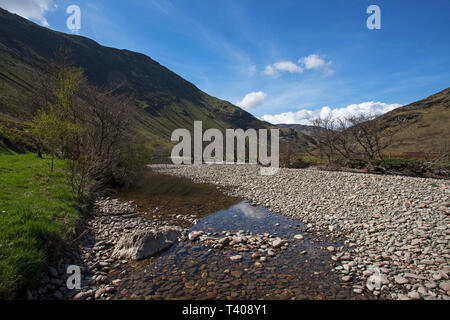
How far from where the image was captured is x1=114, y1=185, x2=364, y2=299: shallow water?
5445mm

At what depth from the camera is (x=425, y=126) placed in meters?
68.7

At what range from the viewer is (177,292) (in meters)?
5.50

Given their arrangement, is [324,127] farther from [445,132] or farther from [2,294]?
[445,132]

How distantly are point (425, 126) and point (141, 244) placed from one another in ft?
314

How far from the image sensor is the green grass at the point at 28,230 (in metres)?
4.23

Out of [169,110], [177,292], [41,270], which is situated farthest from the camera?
[169,110]

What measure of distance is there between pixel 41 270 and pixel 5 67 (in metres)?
150

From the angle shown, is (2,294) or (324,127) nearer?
(2,294)

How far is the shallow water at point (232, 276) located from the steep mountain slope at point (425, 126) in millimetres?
26733

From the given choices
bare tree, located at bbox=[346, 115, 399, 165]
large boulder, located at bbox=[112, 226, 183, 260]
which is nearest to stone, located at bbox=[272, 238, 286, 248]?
large boulder, located at bbox=[112, 226, 183, 260]

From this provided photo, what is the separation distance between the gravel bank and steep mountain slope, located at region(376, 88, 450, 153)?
685 inches

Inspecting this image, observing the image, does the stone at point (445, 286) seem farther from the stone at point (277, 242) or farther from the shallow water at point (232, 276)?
the stone at point (277, 242)

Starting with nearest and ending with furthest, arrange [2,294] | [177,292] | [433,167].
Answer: [2,294] → [177,292] → [433,167]

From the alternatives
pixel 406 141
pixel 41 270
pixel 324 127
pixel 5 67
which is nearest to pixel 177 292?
pixel 41 270
